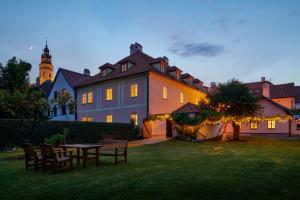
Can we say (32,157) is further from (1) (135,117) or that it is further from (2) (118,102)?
(2) (118,102)

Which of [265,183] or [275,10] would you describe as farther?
[275,10]

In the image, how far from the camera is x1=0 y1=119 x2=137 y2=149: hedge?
15297 millimetres

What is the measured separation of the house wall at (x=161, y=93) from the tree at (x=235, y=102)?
6428 mm

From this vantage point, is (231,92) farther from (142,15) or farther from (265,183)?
(265,183)

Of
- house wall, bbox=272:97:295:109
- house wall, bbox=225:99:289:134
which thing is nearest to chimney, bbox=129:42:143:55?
house wall, bbox=225:99:289:134

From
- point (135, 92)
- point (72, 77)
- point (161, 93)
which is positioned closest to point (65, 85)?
point (72, 77)

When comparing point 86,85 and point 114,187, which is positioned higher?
point 86,85

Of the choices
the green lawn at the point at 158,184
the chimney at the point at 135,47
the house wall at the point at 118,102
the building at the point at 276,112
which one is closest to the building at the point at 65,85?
the house wall at the point at 118,102

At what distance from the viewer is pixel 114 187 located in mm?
5824

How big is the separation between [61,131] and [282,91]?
3869 cm

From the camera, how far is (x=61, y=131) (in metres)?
18.0

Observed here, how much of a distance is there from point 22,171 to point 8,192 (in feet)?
9.66

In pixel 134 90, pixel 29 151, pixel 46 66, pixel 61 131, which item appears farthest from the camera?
pixel 46 66

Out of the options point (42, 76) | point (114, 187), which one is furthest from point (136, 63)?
point (42, 76)
